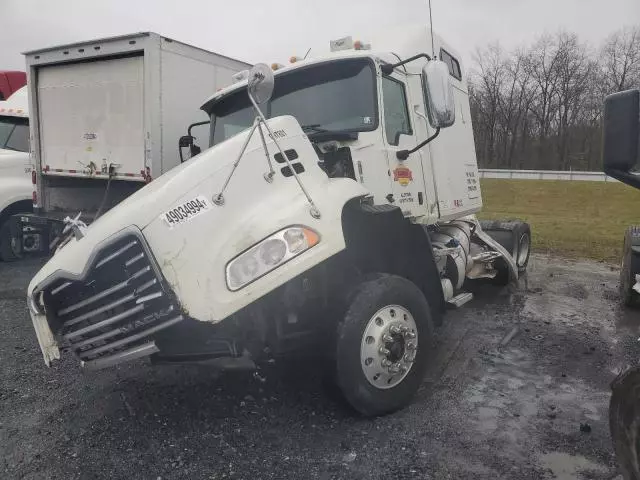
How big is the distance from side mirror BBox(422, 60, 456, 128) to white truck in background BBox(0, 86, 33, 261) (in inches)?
294

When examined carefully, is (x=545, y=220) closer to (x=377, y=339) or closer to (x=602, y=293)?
(x=602, y=293)

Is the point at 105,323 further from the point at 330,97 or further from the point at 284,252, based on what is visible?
the point at 330,97

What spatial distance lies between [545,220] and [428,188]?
511 inches

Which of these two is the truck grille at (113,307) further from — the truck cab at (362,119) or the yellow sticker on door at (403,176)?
the yellow sticker on door at (403,176)

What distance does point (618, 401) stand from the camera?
247 centimetres

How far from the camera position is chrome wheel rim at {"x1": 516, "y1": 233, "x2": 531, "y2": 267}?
8.86 metres

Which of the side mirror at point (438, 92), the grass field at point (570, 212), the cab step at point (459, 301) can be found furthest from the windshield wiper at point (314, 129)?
the grass field at point (570, 212)

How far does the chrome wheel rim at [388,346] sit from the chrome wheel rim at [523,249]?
555cm

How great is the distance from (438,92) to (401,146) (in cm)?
73

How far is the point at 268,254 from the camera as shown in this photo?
122 inches

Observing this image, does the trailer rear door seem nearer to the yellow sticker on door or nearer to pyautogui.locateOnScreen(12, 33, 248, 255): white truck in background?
pyautogui.locateOnScreen(12, 33, 248, 255): white truck in background

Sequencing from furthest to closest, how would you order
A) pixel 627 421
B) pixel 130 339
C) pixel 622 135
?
1. pixel 130 339
2. pixel 627 421
3. pixel 622 135

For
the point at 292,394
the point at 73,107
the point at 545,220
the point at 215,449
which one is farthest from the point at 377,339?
the point at 545,220

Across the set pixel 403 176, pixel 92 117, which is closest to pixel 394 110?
pixel 403 176
